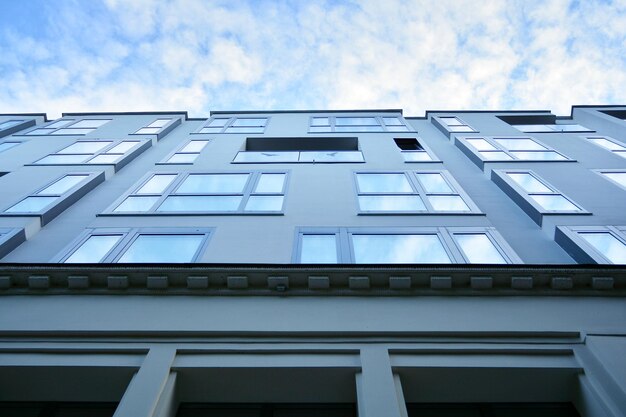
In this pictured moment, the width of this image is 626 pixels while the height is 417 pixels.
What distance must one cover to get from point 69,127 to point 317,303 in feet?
66.8

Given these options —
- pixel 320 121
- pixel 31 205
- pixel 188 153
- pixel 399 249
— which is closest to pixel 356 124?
pixel 320 121

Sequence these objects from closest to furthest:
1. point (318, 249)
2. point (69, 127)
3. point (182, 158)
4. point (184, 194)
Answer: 1. point (318, 249)
2. point (184, 194)
3. point (182, 158)
4. point (69, 127)

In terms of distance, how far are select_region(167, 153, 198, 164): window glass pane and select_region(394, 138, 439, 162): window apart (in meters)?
8.67

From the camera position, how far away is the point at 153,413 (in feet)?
20.7

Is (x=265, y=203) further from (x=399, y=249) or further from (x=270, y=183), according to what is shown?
(x=399, y=249)

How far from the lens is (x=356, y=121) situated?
77.4ft

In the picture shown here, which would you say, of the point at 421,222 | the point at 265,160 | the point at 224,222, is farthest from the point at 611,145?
the point at 224,222

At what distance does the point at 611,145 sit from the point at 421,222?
12.0 m

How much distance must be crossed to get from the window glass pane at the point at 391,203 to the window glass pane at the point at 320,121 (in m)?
10.4

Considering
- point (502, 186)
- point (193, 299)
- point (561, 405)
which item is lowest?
point (561, 405)

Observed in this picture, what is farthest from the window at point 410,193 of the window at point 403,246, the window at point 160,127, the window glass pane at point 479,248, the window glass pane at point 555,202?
the window at point 160,127

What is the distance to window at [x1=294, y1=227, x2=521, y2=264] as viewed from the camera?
10.1m

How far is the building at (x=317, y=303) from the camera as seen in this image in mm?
7141

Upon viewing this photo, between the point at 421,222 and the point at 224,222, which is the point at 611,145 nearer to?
the point at 421,222
